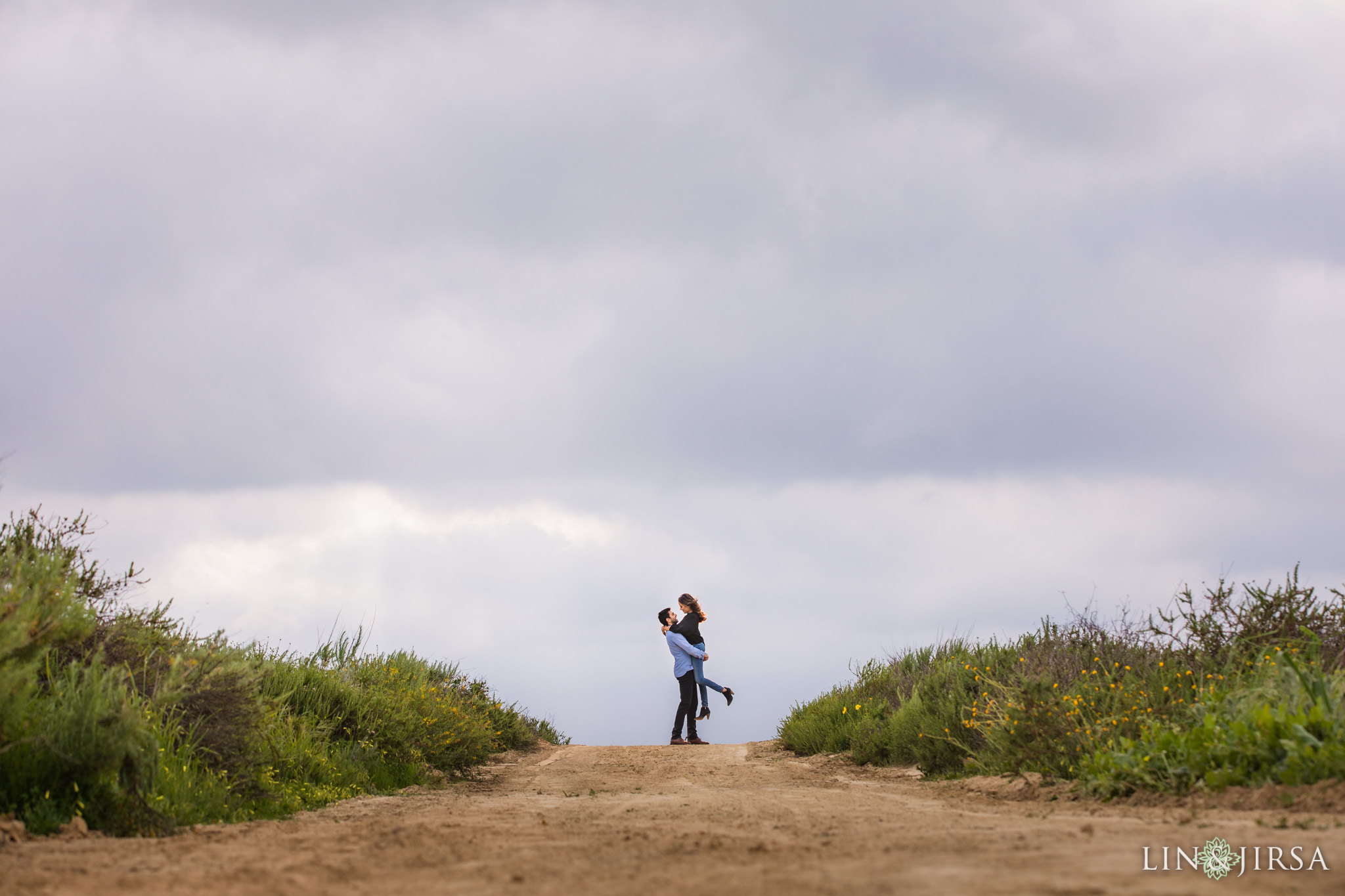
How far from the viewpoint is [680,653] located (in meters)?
17.9

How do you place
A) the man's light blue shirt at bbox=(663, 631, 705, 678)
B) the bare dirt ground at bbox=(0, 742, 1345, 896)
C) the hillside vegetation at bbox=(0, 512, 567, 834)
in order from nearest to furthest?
the bare dirt ground at bbox=(0, 742, 1345, 896), the hillside vegetation at bbox=(0, 512, 567, 834), the man's light blue shirt at bbox=(663, 631, 705, 678)

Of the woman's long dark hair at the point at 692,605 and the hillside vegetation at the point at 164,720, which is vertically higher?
the woman's long dark hair at the point at 692,605

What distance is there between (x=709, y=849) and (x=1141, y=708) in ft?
17.9

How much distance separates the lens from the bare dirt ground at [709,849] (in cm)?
431

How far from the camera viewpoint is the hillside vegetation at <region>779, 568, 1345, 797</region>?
275 inches

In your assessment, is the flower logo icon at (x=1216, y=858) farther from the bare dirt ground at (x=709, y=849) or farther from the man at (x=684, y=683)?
the man at (x=684, y=683)

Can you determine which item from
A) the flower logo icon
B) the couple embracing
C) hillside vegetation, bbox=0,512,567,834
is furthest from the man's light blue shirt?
the flower logo icon

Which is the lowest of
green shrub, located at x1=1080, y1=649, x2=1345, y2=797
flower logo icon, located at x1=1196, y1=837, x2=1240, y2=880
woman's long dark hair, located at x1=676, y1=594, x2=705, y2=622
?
flower logo icon, located at x1=1196, y1=837, x2=1240, y2=880

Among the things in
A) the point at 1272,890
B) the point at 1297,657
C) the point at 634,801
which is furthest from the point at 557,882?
the point at 1297,657

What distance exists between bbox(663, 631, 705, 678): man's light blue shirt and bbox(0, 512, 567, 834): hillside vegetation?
516 cm

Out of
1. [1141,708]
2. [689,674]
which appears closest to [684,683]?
[689,674]

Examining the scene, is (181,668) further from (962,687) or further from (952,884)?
(962,687)

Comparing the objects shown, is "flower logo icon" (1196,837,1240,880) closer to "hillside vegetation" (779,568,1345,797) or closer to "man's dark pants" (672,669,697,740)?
"hillside vegetation" (779,568,1345,797)

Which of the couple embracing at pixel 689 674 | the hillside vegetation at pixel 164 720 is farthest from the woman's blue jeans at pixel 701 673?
the hillside vegetation at pixel 164 720
